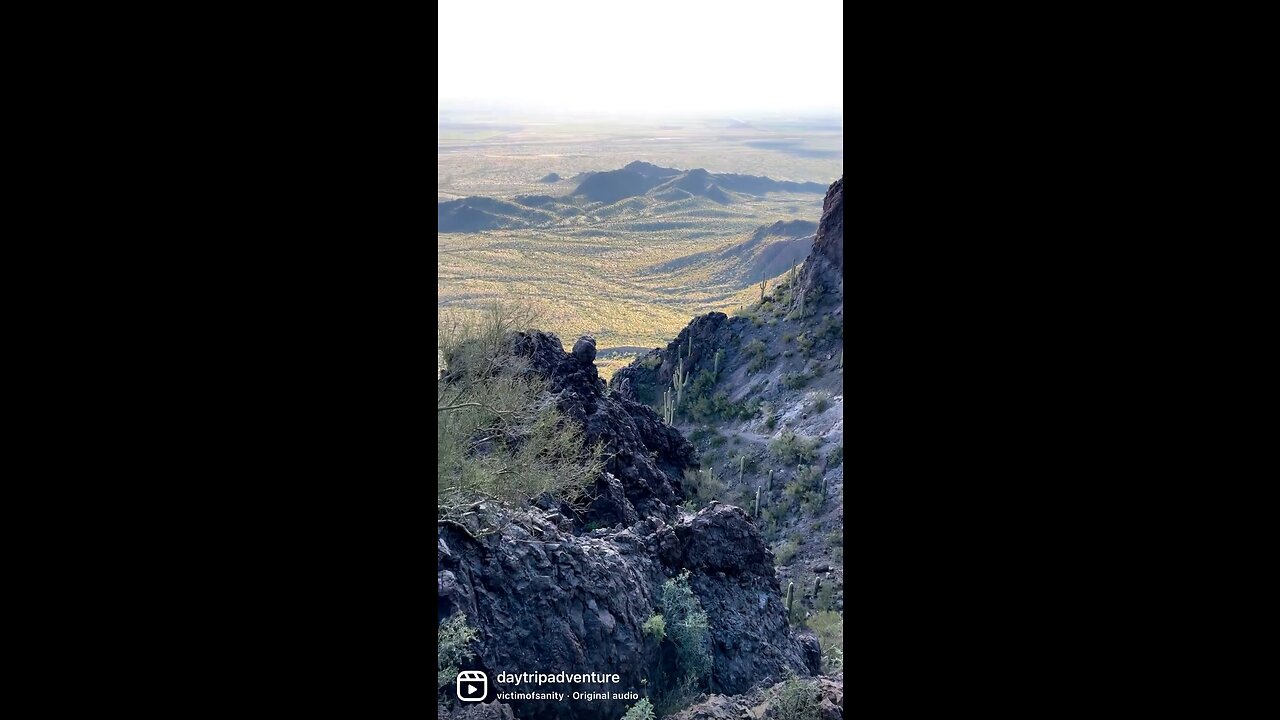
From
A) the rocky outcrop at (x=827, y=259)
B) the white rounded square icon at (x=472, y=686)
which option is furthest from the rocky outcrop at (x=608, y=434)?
the white rounded square icon at (x=472, y=686)

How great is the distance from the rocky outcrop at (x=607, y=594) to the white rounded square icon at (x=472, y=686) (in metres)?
0.09

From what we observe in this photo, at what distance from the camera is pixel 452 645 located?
452 centimetres

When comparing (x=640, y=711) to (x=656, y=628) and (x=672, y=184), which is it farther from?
(x=672, y=184)

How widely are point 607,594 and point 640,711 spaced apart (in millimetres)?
1619

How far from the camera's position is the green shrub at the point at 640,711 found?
12.8ft

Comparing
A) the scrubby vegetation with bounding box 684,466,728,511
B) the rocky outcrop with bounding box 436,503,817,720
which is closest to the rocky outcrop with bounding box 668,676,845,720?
the rocky outcrop with bounding box 436,503,817,720

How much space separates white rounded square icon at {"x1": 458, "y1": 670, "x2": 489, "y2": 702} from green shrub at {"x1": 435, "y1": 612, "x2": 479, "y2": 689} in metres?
0.50

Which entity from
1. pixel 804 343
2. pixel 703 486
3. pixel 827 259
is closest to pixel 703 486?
pixel 703 486
